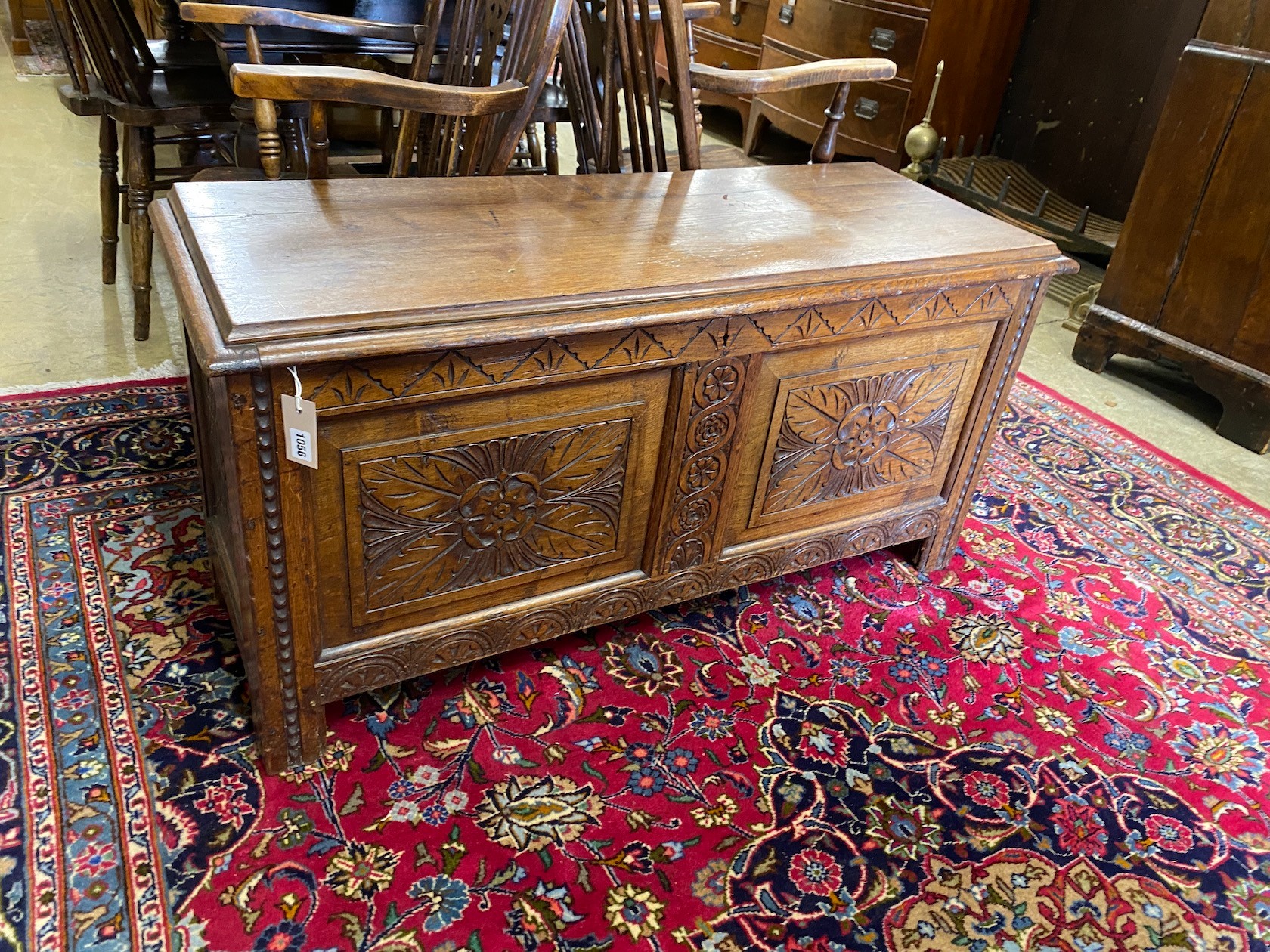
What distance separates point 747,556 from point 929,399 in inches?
17.8

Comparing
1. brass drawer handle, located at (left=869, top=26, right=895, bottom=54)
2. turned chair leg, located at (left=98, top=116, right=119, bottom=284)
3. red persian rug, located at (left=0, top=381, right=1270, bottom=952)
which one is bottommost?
red persian rug, located at (left=0, top=381, right=1270, bottom=952)

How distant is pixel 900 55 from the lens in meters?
3.53

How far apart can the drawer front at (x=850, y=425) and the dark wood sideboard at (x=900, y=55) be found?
88.0 inches

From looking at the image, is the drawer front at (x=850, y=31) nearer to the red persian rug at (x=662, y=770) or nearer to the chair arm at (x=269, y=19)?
the chair arm at (x=269, y=19)

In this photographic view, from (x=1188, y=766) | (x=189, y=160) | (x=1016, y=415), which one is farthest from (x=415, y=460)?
(x=189, y=160)

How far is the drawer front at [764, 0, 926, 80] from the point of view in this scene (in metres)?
3.49

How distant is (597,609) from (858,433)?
1.85 ft

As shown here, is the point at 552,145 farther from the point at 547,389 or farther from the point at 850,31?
the point at 547,389

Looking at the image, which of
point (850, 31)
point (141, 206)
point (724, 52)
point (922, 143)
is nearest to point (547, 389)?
point (141, 206)

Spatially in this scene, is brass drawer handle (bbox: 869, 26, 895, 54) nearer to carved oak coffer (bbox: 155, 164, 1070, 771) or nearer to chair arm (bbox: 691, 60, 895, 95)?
chair arm (bbox: 691, 60, 895, 95)

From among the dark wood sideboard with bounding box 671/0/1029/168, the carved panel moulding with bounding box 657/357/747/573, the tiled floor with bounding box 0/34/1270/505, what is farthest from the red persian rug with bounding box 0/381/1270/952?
the dark wood sideboard with bounding box 671/0/1029/168

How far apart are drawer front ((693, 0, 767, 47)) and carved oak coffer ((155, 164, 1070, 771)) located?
292cm

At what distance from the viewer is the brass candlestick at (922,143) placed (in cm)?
339

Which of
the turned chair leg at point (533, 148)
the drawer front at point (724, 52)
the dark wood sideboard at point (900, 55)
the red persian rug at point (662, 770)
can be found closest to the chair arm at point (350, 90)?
the red persian rug at point (662, 770)
